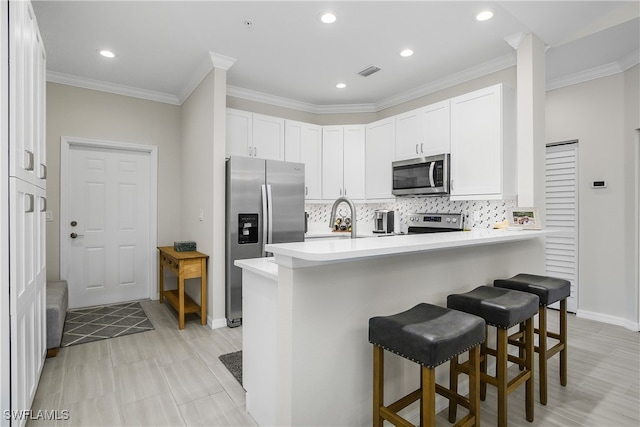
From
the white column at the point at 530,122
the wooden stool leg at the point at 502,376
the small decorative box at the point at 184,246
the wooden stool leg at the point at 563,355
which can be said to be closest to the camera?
the wooden stool leg at the point at 502,376

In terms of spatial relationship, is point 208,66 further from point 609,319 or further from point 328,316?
point 609,319

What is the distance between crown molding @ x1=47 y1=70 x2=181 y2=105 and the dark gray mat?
141 inches

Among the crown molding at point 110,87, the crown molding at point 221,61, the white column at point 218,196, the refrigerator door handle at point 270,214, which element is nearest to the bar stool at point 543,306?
the refrigerator door handle at point 270,214

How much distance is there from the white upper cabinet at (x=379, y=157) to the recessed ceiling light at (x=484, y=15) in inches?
66.7

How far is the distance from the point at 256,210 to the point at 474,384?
8.76 ft

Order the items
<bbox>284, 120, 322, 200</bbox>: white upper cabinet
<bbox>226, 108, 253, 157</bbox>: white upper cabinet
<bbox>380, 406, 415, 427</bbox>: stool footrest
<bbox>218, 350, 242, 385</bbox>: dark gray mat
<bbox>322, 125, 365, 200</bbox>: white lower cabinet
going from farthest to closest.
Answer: <bbox>322, 125, 365, 200</bbox>: white lower cabinet, <bbox>284, 120, 322, 200</bbox>: white upper cabinet, <bbox>226, 108, 253, 157</bbox>: white upper cabinet, <bbox>218, 350, 242, 385</bbox>: dark gray mat, <bbox>380, 406, 415, 427</bbox>: stool footrest

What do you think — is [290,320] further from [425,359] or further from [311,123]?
[311,123]

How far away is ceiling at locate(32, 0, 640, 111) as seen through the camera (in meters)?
2.69

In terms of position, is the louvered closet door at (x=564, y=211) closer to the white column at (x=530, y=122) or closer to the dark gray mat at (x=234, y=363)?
the white column at (x=530, y=122)

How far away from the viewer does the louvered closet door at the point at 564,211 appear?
406 cm

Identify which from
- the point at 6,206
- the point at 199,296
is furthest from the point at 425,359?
the point at 199,296

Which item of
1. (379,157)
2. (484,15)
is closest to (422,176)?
(379,157)

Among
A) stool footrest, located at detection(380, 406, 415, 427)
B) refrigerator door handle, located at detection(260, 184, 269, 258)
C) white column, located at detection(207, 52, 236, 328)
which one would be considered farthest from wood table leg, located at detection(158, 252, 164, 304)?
stool footrest, located at detection(380, 406, 415, 427)

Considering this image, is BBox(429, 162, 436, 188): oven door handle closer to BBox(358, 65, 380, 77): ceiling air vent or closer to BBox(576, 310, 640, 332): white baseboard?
BBox(358, 65, 380, 77): ceiling air vent
